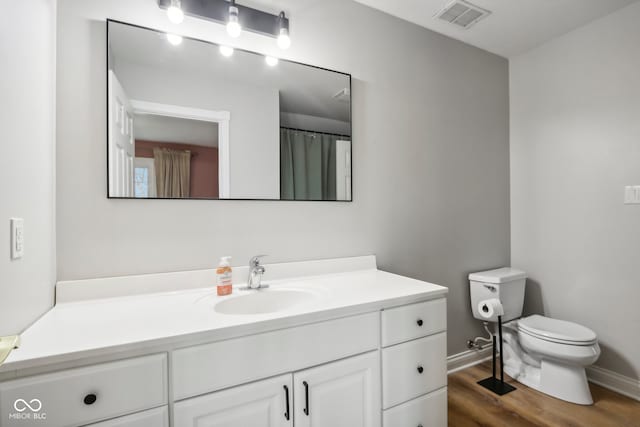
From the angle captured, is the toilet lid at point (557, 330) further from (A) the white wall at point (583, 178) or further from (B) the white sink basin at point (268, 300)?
(B) the white sink basin at point (268, 300)

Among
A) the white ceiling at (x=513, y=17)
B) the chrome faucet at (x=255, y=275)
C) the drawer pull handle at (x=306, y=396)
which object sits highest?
the white ceiling at (x=513, y=17)

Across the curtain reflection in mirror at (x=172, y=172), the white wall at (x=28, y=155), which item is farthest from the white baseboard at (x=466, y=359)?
the white wall at (x=28, y=155)

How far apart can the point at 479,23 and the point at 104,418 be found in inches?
105

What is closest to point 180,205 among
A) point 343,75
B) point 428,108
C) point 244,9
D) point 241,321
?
point 241,321

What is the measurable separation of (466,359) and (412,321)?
50.9 inches

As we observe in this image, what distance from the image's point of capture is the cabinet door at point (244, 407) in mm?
879

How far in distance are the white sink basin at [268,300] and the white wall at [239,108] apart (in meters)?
0.47

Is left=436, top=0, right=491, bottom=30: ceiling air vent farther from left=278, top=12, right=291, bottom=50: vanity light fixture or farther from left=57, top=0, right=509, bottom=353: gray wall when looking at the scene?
left=278, top=12, right=291, bottom=50: vanity light fixture

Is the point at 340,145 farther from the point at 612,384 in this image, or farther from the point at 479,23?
the point at 612,384

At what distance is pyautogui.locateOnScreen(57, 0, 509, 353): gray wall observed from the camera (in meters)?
1.23

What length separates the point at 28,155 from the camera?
0.96m

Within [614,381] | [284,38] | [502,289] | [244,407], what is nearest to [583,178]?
[502,289]

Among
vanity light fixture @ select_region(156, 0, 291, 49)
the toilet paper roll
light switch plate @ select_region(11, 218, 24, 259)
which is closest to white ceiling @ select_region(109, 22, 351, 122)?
vanity light fixture @ select_region(156, 0, 291, 49)

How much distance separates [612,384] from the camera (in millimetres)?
1924
